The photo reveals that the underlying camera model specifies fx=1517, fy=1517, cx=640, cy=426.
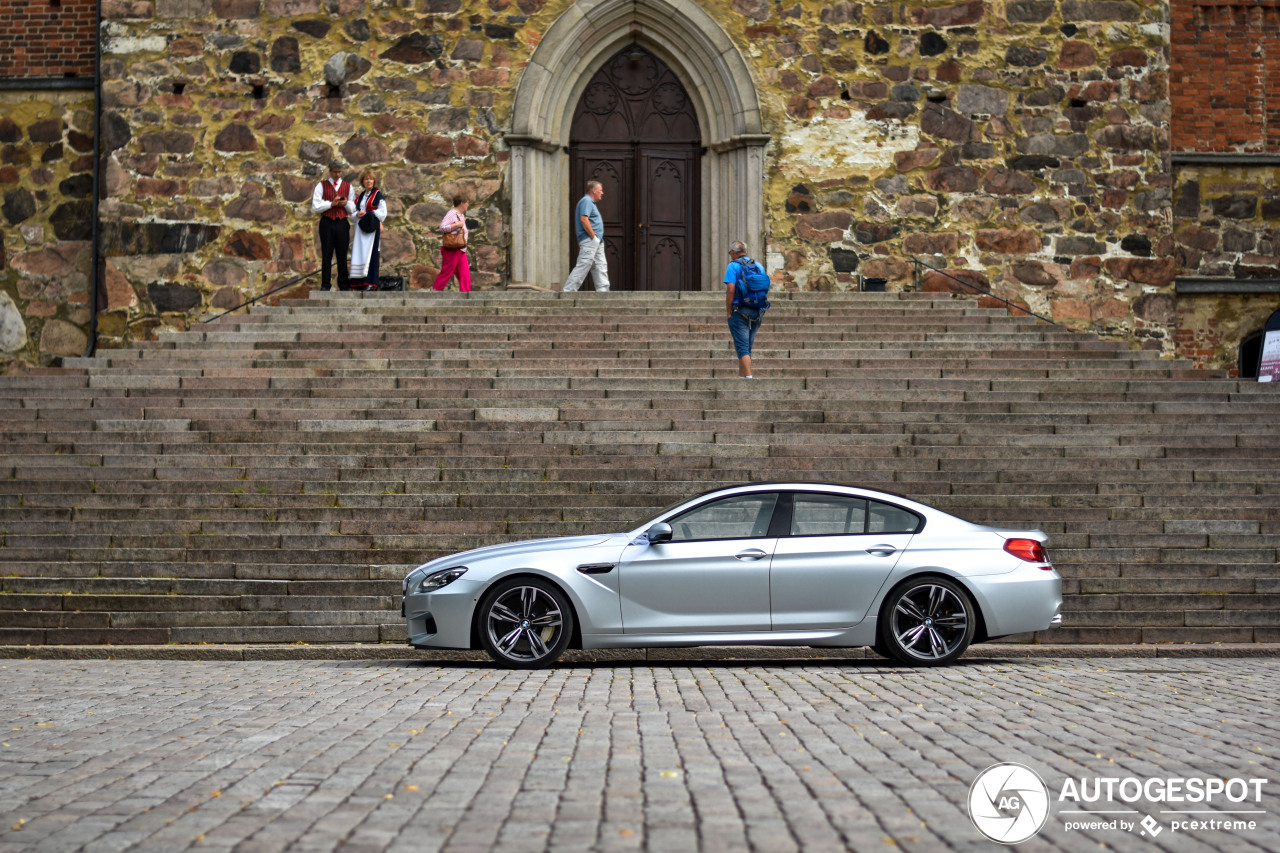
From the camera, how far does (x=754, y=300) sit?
15.5m

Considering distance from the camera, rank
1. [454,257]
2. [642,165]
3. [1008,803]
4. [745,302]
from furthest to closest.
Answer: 1. [642,165]
2. [454,257]
3. [745,302]
4. [1008,803]

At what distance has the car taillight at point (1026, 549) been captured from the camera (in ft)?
32.2

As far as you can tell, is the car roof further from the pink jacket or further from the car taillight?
the pink jacket

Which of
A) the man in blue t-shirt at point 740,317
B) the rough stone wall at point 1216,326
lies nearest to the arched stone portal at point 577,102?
the man in blue t-shirt at point 740,317

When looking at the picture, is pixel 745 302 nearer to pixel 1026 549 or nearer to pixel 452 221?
pixel 452 221

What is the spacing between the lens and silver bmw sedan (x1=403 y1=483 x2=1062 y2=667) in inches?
379

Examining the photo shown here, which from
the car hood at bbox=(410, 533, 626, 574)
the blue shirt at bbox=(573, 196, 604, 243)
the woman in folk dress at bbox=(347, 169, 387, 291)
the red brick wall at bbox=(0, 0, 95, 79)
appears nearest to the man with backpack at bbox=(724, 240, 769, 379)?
the blue shirt at bbox=(573, 196, 604, 243)

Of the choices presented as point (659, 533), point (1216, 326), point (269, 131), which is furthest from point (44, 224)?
point (1216, 326)

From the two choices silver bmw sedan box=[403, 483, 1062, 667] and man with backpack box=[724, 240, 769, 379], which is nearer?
silver bmw sedan box=[403, 483, 1062, 667]

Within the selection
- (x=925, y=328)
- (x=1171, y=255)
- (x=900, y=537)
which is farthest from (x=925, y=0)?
(x=900, y=537)

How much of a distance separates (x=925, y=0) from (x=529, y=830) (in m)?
19.5

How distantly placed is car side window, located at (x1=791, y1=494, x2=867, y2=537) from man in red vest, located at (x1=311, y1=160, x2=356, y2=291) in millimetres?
10895

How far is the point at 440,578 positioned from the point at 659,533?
1.44m

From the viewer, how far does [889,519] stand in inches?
392
